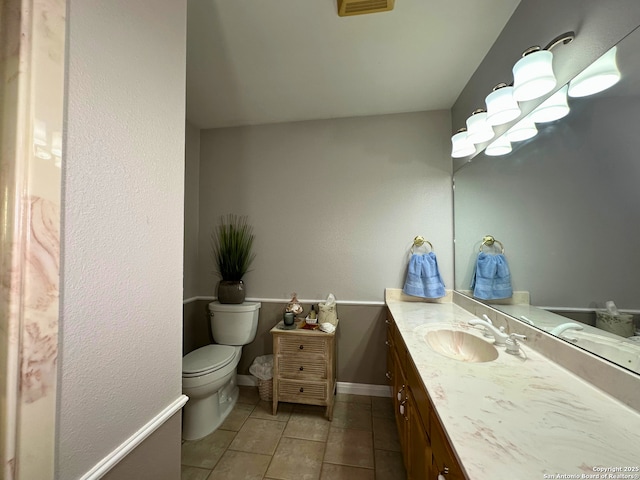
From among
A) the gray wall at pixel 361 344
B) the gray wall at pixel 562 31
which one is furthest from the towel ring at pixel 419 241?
the gray wall at pixel 562 31

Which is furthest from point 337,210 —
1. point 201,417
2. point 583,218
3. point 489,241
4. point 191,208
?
point 201,417

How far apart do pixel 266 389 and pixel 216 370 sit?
54 centimetres

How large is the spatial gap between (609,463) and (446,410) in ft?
0.96

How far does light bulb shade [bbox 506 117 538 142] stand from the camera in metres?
1.08

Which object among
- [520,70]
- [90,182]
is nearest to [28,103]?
[90,182]

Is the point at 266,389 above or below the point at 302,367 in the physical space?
below

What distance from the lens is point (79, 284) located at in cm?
55

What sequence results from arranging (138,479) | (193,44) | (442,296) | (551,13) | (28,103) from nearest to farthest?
(28,103)
(138,479)
(551,13)
(193,44)
(442,296)

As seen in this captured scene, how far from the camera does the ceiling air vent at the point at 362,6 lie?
108 centimetres

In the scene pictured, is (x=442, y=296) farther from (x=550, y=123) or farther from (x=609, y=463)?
(x=609, y=463)

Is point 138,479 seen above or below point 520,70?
below

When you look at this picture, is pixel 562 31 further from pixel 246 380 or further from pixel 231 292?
pixel 246 380

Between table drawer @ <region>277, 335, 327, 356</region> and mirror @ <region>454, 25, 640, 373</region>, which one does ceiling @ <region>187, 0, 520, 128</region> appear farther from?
table drawer @ <region>277, 335, 327, 356</region>

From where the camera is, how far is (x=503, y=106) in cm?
113
